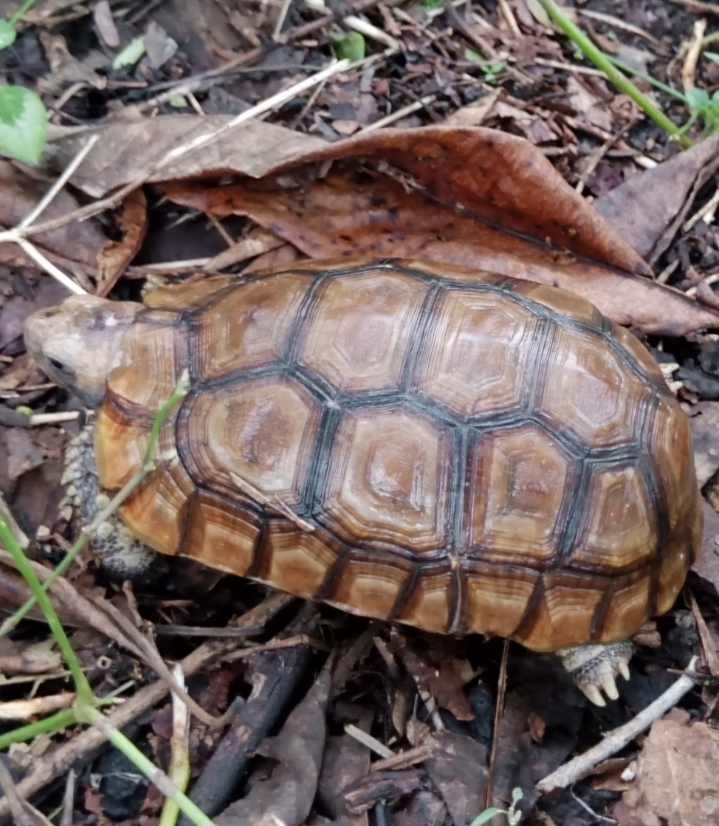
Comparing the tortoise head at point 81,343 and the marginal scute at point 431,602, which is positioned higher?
the tortoise head at point 81,343

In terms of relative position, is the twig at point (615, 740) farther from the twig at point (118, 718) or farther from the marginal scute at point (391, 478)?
the twig at point (118, 718)

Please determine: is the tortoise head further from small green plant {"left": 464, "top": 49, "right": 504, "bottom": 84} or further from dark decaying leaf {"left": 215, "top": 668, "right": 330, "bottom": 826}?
small green plant {"left": 464, "top": 49, "right": 504, "bottom": 84}

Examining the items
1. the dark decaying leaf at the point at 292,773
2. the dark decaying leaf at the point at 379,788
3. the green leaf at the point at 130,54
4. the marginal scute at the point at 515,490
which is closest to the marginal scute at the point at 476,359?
the marginal scute at the point at 515,490

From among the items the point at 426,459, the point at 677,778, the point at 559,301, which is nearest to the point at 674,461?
the point at 559,301

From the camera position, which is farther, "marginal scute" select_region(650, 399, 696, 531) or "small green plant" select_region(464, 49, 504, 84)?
"small green plant" select_region(464, 49, 504, 84)

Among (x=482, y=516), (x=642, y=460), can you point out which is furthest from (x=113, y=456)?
(x=642, y=460)

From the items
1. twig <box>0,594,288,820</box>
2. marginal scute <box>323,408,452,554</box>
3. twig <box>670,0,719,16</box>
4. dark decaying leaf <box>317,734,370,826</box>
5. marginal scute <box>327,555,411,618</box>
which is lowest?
dark decaying leaf <box>317,734,370,826</box>

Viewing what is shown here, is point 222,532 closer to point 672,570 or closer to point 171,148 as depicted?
point 672,570

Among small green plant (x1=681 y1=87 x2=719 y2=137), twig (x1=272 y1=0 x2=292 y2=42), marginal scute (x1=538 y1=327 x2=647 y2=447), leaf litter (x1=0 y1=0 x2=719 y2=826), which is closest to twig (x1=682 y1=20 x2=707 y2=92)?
leaf litter (x1=0 y1=0 x2=719 y2=826)
